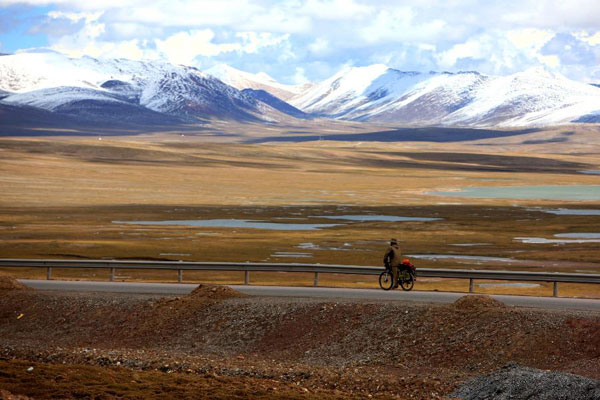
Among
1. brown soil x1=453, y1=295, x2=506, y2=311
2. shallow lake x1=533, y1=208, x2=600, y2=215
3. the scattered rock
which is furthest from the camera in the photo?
shallow lake x1=533, y1=208, x2=600, y2=215

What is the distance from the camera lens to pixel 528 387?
15188mm

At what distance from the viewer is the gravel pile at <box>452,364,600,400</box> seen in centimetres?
1452

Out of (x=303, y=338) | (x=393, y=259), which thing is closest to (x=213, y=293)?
(x=303, y=338)

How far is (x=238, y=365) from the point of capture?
18.4m

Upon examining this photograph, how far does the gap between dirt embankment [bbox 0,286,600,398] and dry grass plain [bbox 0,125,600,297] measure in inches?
509

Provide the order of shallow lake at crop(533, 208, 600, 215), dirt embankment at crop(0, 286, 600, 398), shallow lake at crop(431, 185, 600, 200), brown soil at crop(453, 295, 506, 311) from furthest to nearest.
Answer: shallow lake at crop(431, 185, 600, 200) → shallow lake at crop(533, 208, 600, 215) → brown soil at crop(453, 295, 506, 311) → dirt embankment at crop(0, 286, 600, 398)

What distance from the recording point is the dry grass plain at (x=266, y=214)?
49281mm

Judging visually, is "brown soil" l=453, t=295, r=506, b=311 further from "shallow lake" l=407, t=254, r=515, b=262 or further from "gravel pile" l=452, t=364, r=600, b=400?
"shallow lake" l=407, t=254, r=515, b=262

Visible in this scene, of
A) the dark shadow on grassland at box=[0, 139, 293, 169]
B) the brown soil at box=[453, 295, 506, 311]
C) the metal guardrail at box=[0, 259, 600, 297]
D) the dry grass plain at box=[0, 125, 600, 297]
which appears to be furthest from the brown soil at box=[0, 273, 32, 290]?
the dark shadow on grassland at box=[0, 139, 293, 169]

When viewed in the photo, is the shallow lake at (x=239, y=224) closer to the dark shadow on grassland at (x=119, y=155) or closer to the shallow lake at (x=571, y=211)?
the shallow lake at (x=571, y=211)

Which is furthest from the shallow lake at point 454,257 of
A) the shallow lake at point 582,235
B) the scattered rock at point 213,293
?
the scattered rock at point 213,293

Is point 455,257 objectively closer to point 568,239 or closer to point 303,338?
point 568,239

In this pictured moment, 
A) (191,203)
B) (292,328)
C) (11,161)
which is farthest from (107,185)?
(292,328)

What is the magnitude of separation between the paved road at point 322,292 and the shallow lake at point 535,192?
8314 cm
